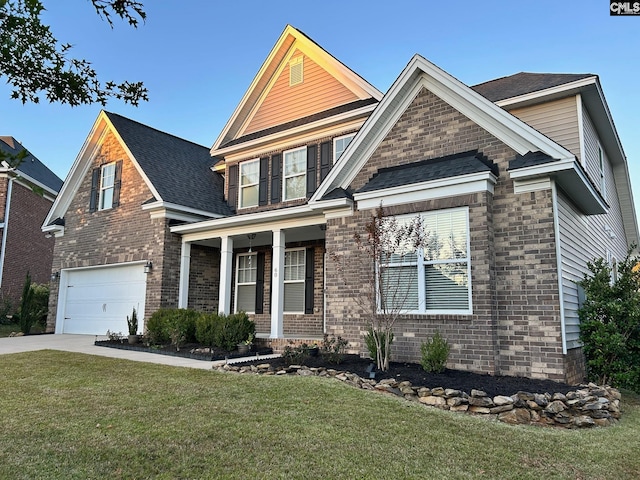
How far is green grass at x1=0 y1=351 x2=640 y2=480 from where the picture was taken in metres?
4.05

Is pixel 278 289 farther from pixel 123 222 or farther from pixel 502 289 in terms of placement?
pixel 123 222

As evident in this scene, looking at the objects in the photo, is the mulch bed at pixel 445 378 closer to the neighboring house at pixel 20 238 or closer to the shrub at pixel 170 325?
the shrub at pixel 170 325

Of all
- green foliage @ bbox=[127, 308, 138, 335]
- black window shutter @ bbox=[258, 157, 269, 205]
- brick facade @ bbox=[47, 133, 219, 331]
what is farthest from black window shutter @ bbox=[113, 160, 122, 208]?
black window shutter @ bbox=[258, 157, 269, 205]

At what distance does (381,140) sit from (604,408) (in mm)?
6463

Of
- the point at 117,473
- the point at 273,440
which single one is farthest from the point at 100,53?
the point at 273,440

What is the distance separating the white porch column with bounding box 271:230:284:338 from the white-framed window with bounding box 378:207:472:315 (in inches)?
150

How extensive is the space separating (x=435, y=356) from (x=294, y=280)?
285 inches

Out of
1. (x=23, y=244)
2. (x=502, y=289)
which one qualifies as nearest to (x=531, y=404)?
(x=502, y=289)

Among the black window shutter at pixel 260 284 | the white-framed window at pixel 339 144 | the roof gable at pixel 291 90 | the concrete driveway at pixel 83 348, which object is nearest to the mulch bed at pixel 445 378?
the concrete driveway at pixel 83 348

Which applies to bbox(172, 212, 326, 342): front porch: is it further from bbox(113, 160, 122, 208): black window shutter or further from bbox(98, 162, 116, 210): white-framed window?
bbox(98, 162, 116, 210): white-framed window

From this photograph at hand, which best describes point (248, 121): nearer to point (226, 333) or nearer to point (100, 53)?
point (226, 333)

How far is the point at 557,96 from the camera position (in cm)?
1062

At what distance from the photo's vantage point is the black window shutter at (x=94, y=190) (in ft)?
Answer: 53.8

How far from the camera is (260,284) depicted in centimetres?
1497
